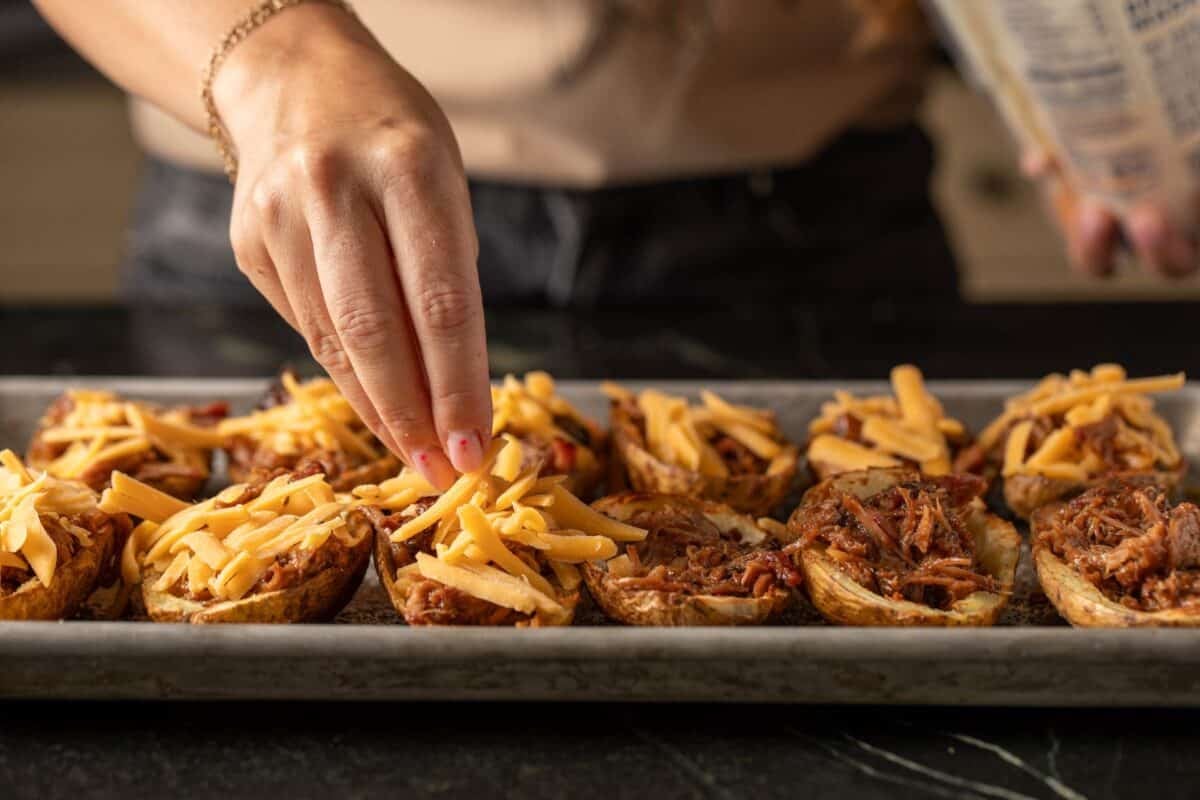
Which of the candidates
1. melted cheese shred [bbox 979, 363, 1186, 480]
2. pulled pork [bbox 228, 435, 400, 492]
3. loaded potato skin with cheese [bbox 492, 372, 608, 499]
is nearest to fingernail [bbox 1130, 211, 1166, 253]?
melted cheese shred [bbox 979, 363, 1186, 480]

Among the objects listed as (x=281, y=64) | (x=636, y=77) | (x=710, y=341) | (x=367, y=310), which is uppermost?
(x=281, y=64)

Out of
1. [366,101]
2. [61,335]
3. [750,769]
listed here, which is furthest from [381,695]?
[61,335]

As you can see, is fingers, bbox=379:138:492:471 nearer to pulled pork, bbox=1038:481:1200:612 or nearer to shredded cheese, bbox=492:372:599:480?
shredded cheese, bbox=492:372:599:480

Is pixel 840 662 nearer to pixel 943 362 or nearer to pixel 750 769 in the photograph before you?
pixel 750 769

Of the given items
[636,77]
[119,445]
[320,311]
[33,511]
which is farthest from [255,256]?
[636,77]

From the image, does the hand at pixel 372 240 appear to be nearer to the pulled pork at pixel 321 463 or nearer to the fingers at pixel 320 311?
the fingers at pixel 320 311

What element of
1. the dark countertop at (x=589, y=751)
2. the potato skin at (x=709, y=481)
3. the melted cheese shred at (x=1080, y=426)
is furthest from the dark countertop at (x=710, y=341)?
the dark countertop at (x=589, y=751)

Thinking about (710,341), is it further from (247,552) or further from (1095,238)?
(247,552)

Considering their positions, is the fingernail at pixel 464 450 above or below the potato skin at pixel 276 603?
above
